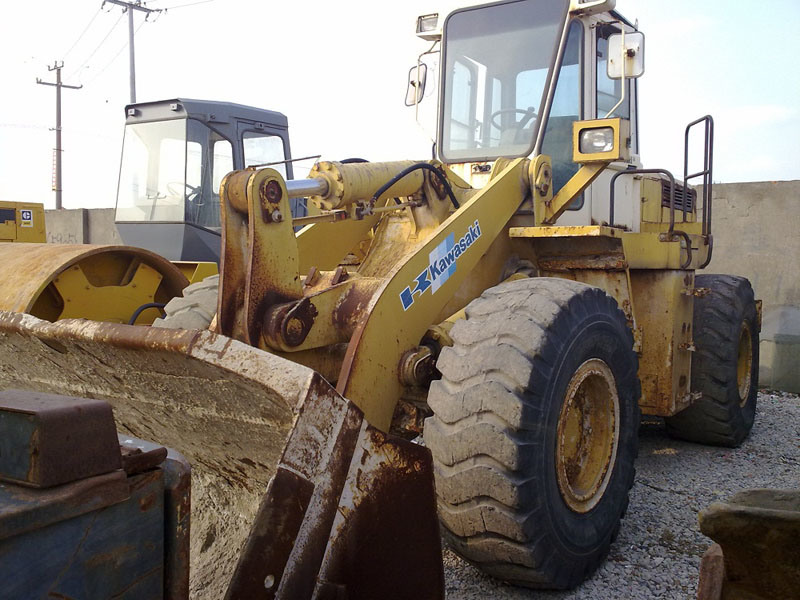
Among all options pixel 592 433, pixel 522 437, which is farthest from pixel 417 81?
pixel 522 437

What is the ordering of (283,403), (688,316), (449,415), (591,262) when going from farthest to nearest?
(688,316) < (591,262) < (449,415) < (283,403)

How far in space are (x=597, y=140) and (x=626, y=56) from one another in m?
0.52

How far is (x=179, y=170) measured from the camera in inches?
331

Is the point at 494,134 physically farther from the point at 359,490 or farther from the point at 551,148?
the point at 359,490

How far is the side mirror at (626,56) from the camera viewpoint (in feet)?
13.2

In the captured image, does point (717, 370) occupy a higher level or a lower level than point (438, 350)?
lower

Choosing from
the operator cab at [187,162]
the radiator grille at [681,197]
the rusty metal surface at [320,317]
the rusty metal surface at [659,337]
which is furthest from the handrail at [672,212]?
the operator cab at [187,162]

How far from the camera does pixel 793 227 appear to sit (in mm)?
8742

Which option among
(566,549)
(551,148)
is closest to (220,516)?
(566,549)

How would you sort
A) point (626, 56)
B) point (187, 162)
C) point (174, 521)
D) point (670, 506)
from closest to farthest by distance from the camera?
point (174, 521) < point (626, 56) < point (670, 506) < point (187, 162)

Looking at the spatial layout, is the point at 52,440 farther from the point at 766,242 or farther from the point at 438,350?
the point at 766,242

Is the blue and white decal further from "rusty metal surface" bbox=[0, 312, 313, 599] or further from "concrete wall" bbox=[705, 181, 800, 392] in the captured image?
"concrete wall" bbox=[705, 181, 800, 392]

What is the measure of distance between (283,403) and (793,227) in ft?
27.0

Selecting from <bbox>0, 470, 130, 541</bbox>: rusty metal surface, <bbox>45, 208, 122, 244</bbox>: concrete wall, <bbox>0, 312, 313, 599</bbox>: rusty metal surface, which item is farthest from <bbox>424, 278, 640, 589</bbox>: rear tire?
<bbox>45, 208, 122, 244</bbox>: concrete wall
